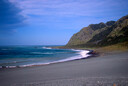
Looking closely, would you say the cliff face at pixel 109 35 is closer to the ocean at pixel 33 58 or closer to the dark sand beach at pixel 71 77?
the ocean at pixel 33 58

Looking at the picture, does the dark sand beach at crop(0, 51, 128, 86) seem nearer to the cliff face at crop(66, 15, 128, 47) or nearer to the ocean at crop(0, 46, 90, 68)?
the ocean at crop(0, 46, 90, 68)

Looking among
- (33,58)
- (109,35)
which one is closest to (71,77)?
(33,58)

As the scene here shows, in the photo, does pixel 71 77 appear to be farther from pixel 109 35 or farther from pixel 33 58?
pixel 109 35

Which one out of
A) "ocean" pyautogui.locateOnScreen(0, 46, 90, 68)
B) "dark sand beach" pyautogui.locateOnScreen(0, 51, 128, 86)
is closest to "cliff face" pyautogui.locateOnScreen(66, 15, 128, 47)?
"ocean" pyautogui.locateOnScreen(0, 46, 90, 68)

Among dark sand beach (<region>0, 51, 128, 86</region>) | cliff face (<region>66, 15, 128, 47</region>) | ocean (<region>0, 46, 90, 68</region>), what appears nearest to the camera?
dark sand beach (<region>0, 51, 128, 86</region>)

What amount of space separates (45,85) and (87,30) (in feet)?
629

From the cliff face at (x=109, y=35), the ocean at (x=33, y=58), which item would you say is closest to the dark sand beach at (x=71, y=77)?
the ocean at (x=33, y=58)

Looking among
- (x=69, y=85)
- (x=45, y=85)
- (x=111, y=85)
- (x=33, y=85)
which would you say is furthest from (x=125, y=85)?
A: (x=33, y=85)

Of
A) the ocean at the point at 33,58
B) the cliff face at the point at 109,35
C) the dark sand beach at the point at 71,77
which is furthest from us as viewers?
the cliff face at the point at 109,35

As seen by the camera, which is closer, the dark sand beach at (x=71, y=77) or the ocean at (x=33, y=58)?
the dark sand beach at (x=71, y=77)

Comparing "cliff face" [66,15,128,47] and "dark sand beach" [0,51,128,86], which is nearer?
"dark sand beach" [0,51,128,86]

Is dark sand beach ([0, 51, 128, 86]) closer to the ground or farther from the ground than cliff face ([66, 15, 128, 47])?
closer to the ground

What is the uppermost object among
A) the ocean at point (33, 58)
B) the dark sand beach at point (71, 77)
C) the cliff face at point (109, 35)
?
the cliff face at point (109, 35)

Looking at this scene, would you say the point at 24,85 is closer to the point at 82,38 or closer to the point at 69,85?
the point at 69,85
